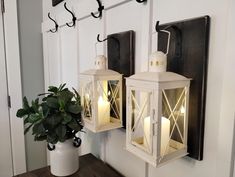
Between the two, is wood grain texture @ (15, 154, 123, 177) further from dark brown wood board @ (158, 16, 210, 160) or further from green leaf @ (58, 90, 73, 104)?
dark brown wood board @ (158, 16, 210, 160)

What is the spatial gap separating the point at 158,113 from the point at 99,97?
1.11 feet

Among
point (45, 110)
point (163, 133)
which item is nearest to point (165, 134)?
point (163, 133)

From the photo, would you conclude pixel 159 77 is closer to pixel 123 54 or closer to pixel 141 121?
pixel 141 121

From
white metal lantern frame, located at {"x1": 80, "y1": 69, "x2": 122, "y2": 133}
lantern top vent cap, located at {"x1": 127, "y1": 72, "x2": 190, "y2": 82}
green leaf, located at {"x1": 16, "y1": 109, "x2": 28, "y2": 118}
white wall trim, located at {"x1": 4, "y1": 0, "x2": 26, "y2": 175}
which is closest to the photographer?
lantern top vent cap, located at {"x1": 127, "y1": 72, "x2": 190, "y2": 82}

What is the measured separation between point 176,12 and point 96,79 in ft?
1.15

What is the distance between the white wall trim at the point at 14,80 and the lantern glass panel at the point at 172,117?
1405mm

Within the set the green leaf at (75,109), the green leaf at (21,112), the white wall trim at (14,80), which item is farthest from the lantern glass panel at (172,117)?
the white wall trim at (14,80)

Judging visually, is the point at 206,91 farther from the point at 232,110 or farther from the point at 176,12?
the point at 176,12

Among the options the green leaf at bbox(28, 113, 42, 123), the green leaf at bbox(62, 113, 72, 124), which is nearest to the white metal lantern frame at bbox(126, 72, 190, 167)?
the green leaf at bbox(62, 113, 72, 124)

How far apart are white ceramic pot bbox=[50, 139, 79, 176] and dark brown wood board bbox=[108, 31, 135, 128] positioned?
0.27 m

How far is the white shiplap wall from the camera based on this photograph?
0.55 m

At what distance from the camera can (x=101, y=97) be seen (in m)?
0.84

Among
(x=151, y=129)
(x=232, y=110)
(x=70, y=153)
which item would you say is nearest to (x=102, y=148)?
(x=70, y=153)

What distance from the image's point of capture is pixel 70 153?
3.09 ft
